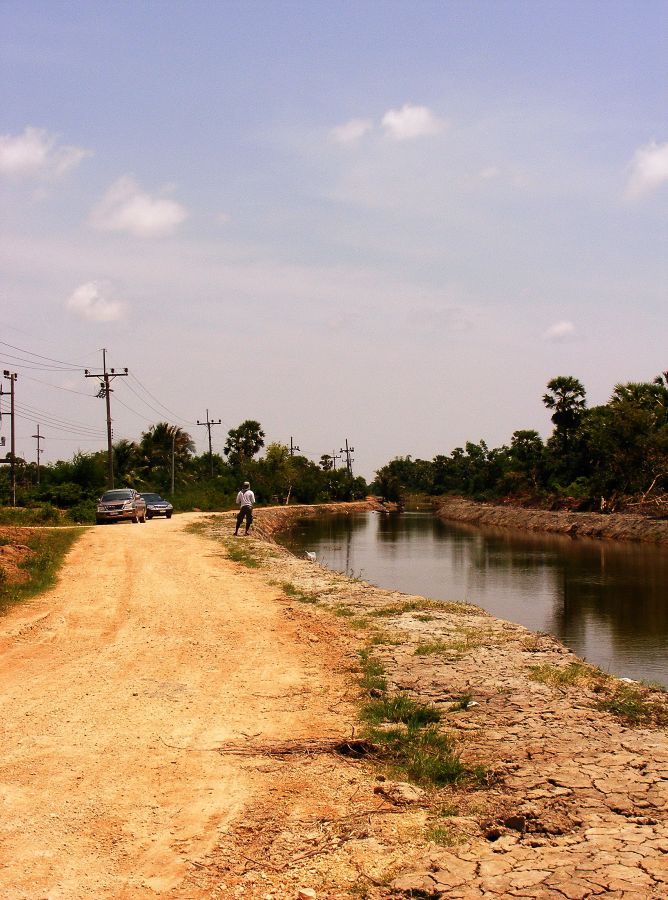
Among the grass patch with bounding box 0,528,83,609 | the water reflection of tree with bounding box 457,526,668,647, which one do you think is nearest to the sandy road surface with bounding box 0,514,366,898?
the grass patch with bounding box 0,528,83,609

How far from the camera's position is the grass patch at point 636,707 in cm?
746

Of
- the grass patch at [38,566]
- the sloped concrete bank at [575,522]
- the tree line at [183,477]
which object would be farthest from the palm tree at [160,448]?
the grass patch at [38,566]

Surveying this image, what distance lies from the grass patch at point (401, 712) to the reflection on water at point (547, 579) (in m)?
6.25

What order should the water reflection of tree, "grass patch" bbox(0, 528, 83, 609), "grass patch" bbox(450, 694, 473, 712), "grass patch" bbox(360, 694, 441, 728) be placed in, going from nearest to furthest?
1. "grass patch" bbox(360, 694, 441, 728)
2. "grass patch" bbox(450, 694, 473, 712)
3. "grass patch" bbox(0, 528, 83, 609)
4. the water reflection of tree

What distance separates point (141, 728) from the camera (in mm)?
7031

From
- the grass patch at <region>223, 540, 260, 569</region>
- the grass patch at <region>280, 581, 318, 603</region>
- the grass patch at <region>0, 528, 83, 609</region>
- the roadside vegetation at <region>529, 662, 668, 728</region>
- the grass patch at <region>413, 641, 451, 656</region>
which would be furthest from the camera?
the grass patch at <region>223, 540, 260, 569</region>

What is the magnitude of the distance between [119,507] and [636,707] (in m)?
33.6

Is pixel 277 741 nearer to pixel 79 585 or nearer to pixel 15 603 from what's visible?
pixel 15 603

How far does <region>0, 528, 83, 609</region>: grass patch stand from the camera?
14.5 meters

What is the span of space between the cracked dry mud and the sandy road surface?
0.07 feet

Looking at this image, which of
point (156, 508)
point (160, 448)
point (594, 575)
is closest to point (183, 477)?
point (160, 448)

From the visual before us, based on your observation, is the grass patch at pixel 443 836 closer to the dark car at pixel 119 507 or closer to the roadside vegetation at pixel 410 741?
the roadside vegetation at pixel 410 741

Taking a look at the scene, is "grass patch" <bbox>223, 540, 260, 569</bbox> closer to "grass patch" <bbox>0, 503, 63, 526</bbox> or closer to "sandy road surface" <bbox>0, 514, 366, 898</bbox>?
"sandy road surface" <bbox>0, 514, 366, 898</bbox>

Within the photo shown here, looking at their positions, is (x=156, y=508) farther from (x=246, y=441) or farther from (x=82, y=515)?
(x=246, y=441)
